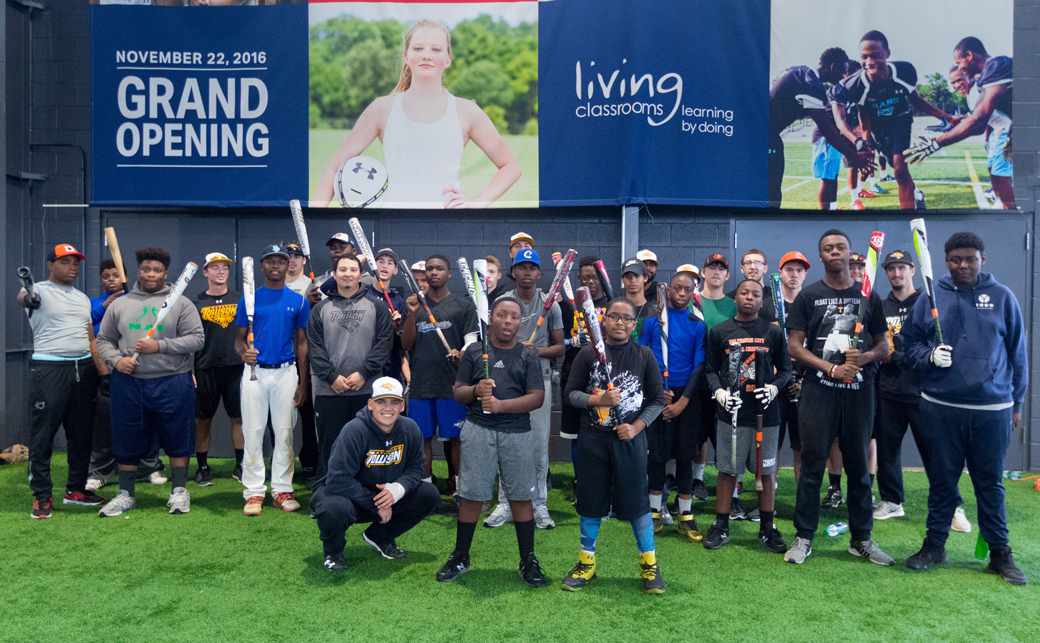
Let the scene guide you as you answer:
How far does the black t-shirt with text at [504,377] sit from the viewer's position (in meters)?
3.90

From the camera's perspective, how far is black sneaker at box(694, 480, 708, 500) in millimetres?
5535

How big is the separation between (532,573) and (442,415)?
165 centimetres

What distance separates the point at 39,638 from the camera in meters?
3.24

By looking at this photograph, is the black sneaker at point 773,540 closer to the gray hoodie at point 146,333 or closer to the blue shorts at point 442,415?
the blue shorts at point 442,415

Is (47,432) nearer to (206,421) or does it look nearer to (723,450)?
(206,421)

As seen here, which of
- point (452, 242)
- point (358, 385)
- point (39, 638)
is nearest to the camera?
point (39, 638)

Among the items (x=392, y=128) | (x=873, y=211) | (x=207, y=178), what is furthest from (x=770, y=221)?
(x=207, y=178)

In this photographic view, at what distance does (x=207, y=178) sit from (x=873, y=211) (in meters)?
6.54

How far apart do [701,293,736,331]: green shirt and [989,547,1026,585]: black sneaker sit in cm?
215

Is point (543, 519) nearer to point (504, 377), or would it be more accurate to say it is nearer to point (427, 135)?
point (504, 377)

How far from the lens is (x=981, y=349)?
402 centimetres

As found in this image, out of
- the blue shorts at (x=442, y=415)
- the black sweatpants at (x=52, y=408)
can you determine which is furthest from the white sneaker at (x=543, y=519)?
the black sweatpants at (x=52, y=408)

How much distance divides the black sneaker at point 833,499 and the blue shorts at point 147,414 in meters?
4.94

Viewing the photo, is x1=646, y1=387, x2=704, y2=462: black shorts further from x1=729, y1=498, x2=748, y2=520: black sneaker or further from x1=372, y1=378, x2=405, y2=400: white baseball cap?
x1=372, y1=378, x2=405, y2=400: white baseball cap
